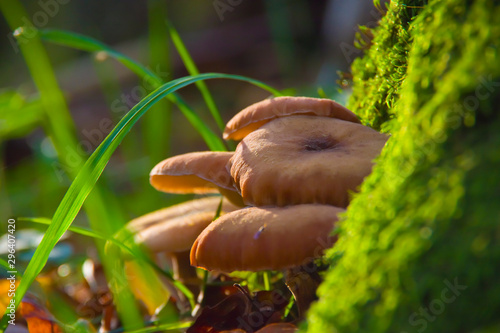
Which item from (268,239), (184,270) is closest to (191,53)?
(184,270)

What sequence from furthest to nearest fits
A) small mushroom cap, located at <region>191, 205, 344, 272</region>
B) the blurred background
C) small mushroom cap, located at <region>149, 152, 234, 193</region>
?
the blurred background < small mushroom cap, located at <region>149, 152, 234, 193</region> < small mushroom cap, located at <region>191, 205, 344, 272</region>

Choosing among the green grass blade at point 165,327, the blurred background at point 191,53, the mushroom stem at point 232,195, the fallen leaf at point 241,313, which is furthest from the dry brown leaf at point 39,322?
the blurred background at point 191,53

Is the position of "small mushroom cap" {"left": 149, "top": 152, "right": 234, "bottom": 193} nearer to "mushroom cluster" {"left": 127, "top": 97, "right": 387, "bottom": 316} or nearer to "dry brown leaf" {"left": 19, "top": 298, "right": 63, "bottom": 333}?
"mushroom cluster" {"left": 127, "top": 97, "right": 387, "bottom": 316}

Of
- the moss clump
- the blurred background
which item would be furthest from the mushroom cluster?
the blurred background

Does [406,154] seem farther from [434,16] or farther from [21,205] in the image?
[21,205]

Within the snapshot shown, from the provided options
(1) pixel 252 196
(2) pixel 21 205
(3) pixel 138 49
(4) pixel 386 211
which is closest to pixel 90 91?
(3) pixel 138 49

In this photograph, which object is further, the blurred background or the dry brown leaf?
the blurred background

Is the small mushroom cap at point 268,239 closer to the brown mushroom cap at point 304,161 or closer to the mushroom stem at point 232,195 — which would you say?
the brown mushroom cap at point 304,161
